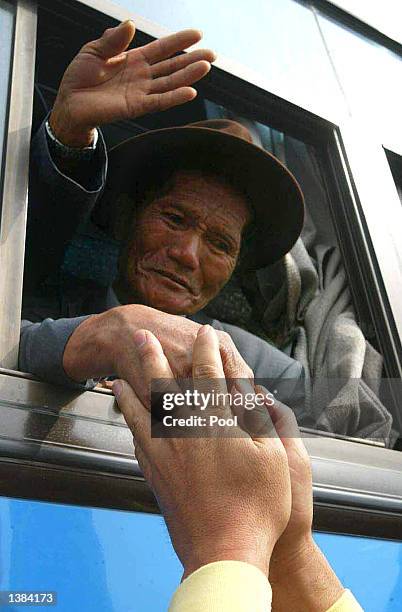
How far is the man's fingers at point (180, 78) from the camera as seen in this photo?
126 cm

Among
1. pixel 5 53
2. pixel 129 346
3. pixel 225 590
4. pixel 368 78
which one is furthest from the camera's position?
pixel 368 78

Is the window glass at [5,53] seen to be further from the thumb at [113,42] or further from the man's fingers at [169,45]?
the man's fingers at [169,45]

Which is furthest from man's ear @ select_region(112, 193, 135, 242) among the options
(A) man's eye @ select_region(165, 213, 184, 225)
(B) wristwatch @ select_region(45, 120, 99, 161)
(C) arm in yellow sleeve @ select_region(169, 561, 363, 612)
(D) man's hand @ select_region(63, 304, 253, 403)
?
(C) arm in yellow sleeve @ select_region(169, 561, 363, 612)

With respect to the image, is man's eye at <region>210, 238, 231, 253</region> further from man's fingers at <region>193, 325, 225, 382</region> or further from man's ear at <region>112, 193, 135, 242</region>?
man's fingers at <region>193, 325, 225, 382</region>

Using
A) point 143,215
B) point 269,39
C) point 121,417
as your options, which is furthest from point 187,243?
point 121,417

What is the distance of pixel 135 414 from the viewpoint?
690mm

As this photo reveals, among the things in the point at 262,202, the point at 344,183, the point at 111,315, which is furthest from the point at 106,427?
the point at 262,202

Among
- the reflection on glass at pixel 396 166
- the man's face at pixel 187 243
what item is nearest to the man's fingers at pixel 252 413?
the man's face at pixel 187 243

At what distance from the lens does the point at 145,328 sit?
0.83 meters

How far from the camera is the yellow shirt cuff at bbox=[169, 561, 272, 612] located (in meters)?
0.56

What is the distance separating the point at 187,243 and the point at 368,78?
26.5 inches

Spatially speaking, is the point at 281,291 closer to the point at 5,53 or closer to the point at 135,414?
the point at 5,53

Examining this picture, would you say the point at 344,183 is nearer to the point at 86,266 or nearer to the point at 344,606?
the point at 86,266

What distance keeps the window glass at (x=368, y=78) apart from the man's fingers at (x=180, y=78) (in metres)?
0.60
